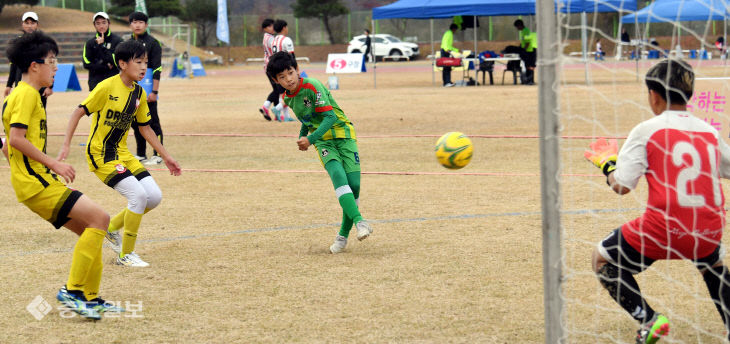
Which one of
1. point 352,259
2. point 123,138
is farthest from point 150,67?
point 352,259

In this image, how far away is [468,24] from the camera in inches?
1056

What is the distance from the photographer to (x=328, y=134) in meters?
6.42

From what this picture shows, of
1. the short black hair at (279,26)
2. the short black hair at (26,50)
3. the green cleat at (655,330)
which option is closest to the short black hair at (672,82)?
the green cleat at (655,330)

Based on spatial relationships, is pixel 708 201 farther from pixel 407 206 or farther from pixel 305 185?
pixel 305 185

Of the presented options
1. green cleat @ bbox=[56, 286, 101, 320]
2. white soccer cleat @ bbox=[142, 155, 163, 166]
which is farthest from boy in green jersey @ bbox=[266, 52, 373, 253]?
white soccer cleat @ bbox=[142, 155, 163, 166]

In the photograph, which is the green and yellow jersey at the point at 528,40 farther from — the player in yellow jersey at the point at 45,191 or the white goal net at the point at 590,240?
the player in yellow jersey at the point at 45,191

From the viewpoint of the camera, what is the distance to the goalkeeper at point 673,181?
3697 millimetres

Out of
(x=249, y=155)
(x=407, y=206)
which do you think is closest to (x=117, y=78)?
(x=407, y=206)

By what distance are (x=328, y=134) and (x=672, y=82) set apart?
10.2 feet

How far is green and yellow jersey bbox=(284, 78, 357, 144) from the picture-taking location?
627 cm

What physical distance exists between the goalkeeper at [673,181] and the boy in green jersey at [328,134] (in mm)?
2497

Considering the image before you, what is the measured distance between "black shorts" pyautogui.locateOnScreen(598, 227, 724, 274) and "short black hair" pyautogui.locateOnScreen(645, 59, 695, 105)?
654 mm

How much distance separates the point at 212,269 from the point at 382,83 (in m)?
22.6

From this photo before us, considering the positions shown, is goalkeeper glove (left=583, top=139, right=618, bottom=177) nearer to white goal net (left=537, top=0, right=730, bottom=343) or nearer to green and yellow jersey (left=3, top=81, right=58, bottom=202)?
white goal net (left=537, top=0, right=730, bottom=343)
